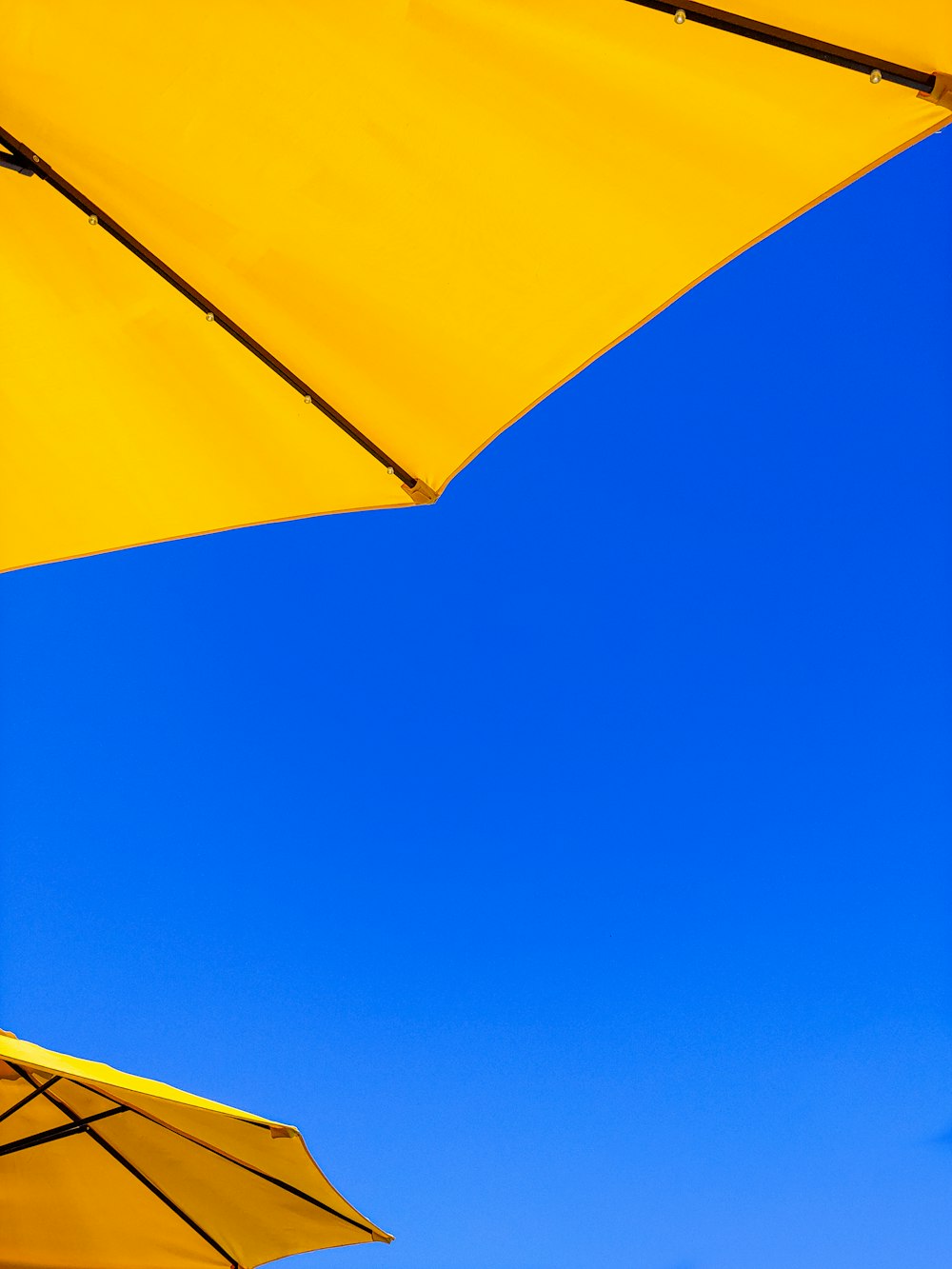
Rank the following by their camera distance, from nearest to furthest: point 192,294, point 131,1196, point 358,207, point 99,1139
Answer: point 358,207 → point 192,294 → point 99,1139 → point 131,1196

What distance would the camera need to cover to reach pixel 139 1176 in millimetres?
4000

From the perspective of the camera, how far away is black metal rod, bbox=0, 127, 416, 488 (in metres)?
2.42

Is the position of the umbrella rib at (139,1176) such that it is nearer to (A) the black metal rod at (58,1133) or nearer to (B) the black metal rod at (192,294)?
(A) the black metal rod at (58,1133)

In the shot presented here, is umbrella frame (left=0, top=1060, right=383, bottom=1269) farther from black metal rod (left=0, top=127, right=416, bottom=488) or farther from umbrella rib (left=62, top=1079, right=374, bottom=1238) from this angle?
black metal rod (left=0, top=127, right=416, bottom=488)

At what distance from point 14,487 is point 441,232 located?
148 centimetres

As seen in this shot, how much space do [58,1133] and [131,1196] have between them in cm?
42

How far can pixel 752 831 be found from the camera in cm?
816

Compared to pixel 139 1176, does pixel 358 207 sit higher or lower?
higher

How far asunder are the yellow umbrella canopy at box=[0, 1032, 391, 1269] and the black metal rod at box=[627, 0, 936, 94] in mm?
3470

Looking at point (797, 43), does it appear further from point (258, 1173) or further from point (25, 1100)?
point (25, 1100)

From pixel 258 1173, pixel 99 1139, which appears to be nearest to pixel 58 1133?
pixel 99 1139

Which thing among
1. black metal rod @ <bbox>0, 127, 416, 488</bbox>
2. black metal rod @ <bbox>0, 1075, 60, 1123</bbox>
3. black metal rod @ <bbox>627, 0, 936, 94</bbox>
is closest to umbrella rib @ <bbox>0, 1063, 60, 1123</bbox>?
black metal rod @ <bbox>0, 1075, 60, 1123</bbox>

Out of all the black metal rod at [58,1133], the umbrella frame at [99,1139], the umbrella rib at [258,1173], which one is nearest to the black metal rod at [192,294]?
the umbrella rib at [258,1173]

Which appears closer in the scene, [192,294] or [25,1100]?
[192,294]
